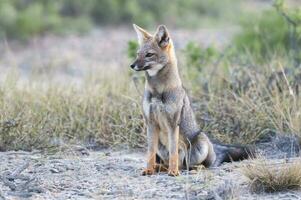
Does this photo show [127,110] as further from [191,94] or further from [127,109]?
[191,94]

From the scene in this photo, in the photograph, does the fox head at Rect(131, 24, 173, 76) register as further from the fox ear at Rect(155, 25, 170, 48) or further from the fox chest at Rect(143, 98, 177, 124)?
the fox chest at Rect(143, 98, 177, 124)

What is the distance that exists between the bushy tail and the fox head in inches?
36.1

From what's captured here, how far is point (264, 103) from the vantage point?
810 cm

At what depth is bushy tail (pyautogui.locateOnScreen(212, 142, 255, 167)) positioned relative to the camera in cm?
724

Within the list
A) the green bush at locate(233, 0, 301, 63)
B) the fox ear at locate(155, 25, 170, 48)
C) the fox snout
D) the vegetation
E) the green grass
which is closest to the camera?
the fox snout

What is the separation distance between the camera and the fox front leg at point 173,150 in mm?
6773

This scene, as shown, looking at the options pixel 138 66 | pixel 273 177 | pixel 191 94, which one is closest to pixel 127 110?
pixel 191 94

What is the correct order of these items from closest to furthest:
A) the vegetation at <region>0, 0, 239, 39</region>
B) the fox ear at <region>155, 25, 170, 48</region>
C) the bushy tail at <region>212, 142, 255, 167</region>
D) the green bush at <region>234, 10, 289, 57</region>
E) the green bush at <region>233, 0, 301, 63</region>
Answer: the fox ear at <region>155, 25, 170, 48</region>, the bushy tail at <region>212, 142, 255, 167</region>, the green bush at <region>233, 0, 301, 63</region>, the green bush at <region>234, 10, 289, 57</region>, the vegetation at <region>0, 0, 239, 39</region>

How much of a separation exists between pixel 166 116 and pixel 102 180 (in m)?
0.71

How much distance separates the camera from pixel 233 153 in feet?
23.8

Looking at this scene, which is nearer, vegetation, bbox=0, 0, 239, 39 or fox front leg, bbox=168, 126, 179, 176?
fox front leg, bbox=168, 126, 179, 176

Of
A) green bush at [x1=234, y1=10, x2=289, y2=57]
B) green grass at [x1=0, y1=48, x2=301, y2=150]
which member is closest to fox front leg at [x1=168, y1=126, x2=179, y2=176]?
green grass at [x1=0, y1=48, x2=301, y2=150]

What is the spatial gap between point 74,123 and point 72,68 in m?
5.08

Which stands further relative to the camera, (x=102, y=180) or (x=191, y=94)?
(x=191, y=94)
